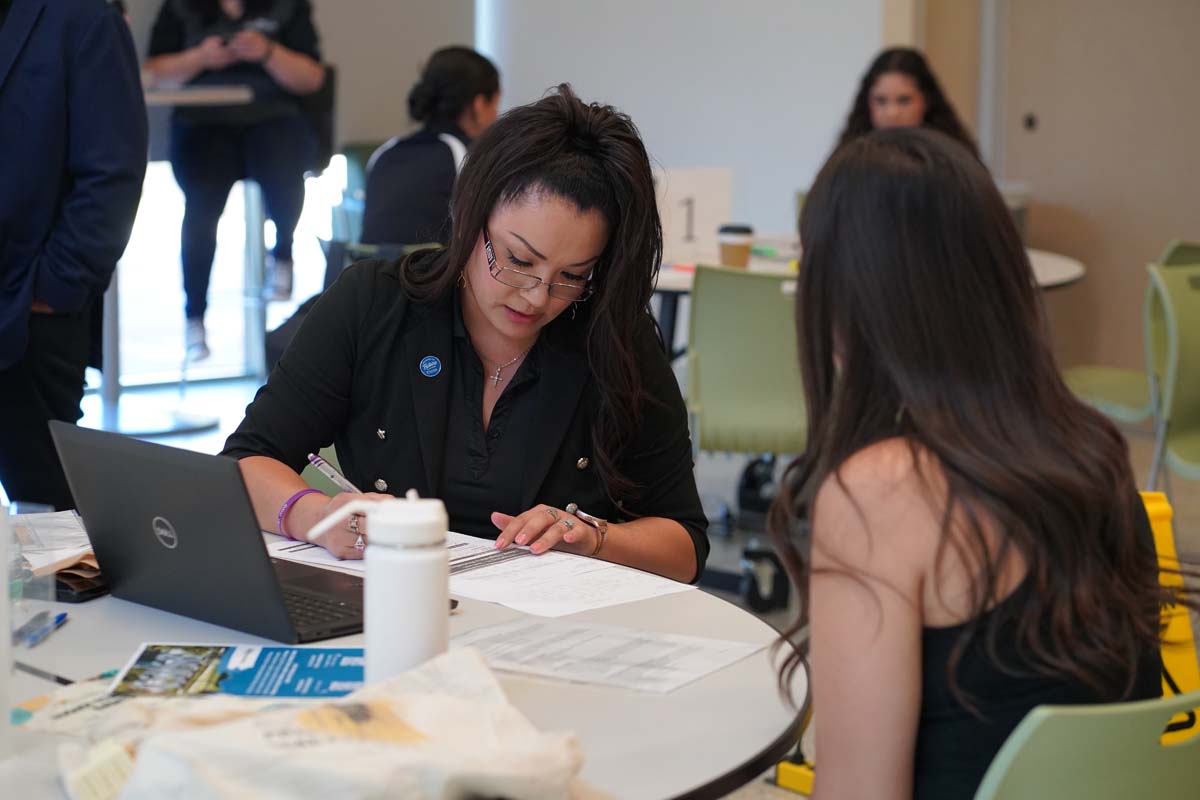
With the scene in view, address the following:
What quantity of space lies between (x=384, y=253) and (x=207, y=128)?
2540 millimetres

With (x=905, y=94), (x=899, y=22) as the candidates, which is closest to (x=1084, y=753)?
(x=905, y=94)

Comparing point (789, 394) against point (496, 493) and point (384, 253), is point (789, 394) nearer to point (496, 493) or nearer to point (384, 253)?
point (384, 253)

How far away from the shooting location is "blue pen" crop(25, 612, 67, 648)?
140 cm

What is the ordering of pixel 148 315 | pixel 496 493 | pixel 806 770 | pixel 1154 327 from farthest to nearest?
pixel 148 315, pixel 1154 327, pixel 806 770, pixel 496 493

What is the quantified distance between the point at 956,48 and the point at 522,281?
5.43 m

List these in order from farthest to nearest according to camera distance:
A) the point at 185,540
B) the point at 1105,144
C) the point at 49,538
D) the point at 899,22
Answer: the point at 1105,144, the point at 899,22, the point at 49,538, the point at 185,540

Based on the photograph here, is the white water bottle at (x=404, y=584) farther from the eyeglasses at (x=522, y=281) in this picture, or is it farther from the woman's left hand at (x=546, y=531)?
the eyeglasses at (x=522, y=281)

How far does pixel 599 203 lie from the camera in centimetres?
198

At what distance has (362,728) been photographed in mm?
918

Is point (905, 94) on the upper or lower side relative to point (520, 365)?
upper

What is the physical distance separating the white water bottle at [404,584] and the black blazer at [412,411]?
88cm

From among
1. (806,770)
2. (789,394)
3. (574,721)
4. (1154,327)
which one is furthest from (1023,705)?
(1154,327)

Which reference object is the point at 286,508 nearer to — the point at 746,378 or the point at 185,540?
the point at 185,540

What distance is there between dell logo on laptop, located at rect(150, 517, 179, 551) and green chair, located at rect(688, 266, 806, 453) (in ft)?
8.20
